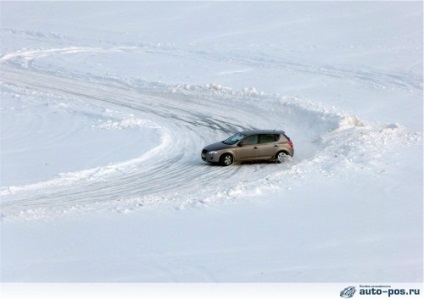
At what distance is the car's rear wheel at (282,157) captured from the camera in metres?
25.9

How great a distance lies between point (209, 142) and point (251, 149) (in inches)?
145

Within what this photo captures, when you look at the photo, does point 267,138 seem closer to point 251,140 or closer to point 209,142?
point 251,140

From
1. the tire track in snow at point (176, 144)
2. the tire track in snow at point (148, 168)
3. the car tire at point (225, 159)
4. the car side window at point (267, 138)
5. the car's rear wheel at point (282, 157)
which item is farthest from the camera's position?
the car side window at point (267, 138)

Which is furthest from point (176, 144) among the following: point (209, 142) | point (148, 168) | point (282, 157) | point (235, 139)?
point (282, 157)

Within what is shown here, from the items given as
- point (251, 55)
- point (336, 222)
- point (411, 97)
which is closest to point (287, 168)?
point (336, 222)

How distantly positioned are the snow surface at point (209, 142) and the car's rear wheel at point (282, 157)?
41 cm

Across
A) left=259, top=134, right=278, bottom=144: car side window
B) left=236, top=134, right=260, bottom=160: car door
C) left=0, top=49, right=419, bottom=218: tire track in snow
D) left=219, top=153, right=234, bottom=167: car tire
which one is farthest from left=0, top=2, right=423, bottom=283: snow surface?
left=259, top=134, right=278, bottom=144: car side window

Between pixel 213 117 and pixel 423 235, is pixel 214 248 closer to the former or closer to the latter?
pixel 423 235

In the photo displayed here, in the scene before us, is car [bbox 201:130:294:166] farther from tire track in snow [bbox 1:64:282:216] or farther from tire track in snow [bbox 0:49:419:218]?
tire track in snow [bbox 1:64:282:216]

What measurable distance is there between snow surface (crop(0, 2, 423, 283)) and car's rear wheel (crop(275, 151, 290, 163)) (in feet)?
1.36

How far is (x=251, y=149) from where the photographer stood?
25.7 metres

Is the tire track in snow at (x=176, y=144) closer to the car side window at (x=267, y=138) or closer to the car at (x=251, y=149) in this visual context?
the car at (x=251, y=149)

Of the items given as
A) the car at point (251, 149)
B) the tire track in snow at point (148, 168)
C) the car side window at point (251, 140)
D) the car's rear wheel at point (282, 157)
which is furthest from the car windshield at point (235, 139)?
the car's rear wheel at point (282, 157)

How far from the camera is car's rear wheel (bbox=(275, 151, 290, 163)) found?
25.9 meters
